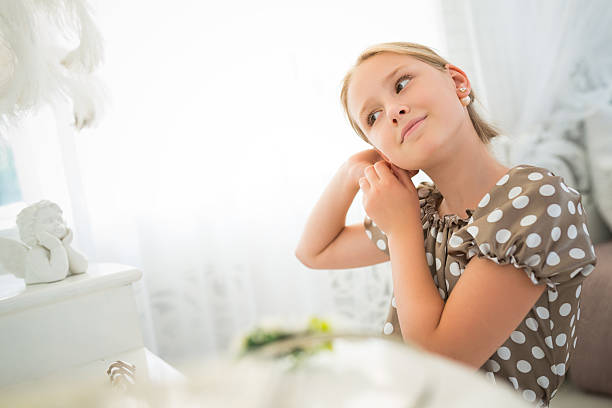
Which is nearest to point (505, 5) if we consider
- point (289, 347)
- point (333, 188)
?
point (333, 188)

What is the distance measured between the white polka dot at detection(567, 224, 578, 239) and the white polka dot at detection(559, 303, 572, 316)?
125 mm

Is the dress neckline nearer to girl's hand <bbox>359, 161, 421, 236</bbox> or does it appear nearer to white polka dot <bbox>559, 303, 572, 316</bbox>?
girl's hand <bbox>359, 161, 421, 236</bbox>

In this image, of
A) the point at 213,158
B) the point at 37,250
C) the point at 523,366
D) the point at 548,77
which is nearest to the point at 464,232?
the point at 523,366

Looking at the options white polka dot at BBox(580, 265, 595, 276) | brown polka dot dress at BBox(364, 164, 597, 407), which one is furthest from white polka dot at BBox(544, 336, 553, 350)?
white polka dot at BBox(580, 265, 595, 276)

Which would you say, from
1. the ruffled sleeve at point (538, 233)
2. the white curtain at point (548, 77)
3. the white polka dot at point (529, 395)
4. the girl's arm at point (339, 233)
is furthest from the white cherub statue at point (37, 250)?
the white curtain at point (548, 77)

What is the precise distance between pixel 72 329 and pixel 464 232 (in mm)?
650

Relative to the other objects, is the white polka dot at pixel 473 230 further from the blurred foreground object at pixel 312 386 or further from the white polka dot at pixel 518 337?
Result: the blurred foreground object at pixel 312 386

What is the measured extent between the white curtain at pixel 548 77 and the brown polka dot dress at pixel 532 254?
110 cm

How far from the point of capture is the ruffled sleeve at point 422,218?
92 centimetres

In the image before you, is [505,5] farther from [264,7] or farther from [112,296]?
[112,296]

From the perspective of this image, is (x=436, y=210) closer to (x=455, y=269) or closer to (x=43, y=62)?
(x=455, y=269)

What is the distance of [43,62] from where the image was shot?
38.7 inches

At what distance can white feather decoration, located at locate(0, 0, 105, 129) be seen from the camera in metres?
0.94

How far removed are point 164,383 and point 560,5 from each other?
2173 mm
